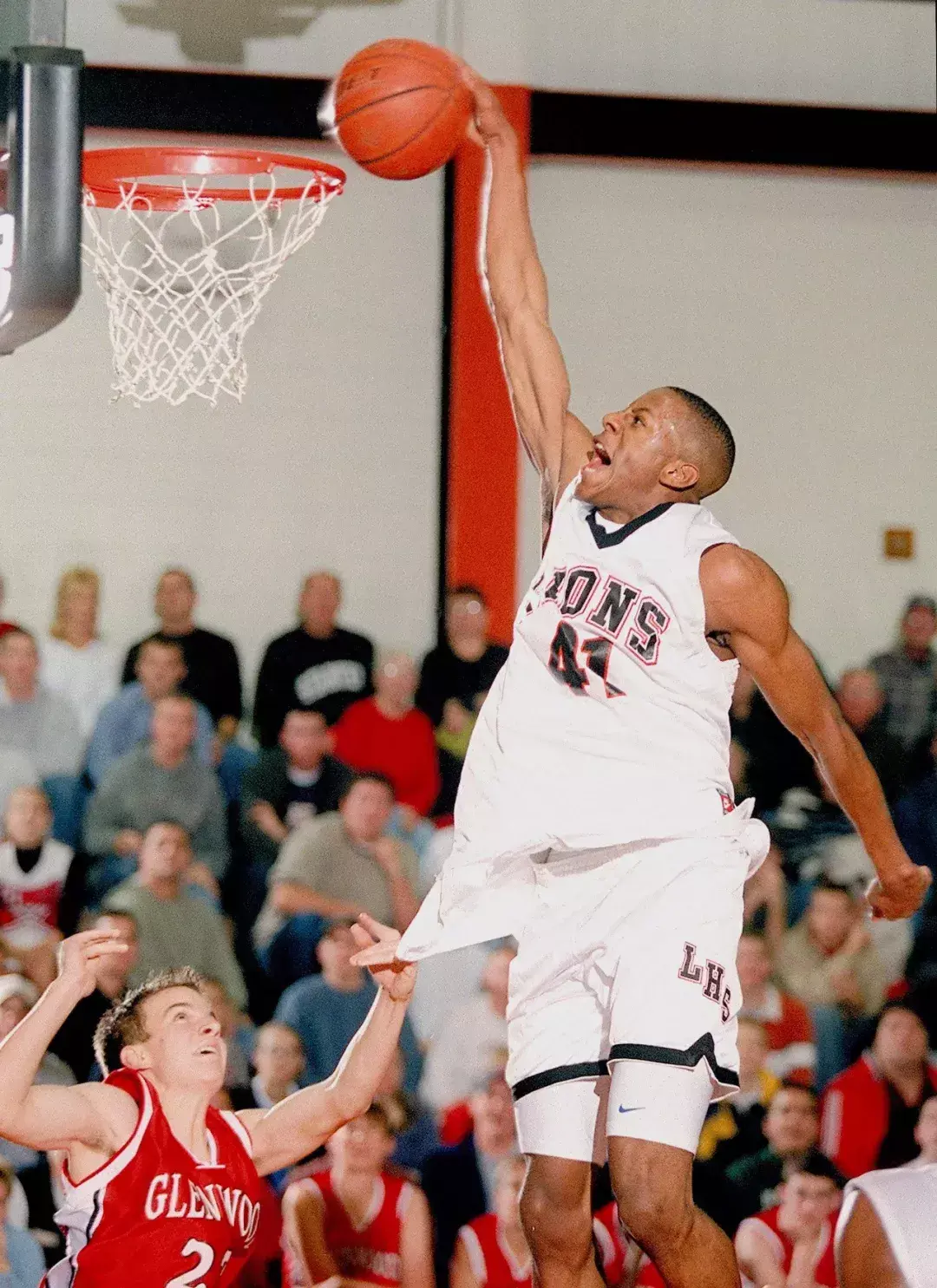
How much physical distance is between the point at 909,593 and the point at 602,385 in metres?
2.04

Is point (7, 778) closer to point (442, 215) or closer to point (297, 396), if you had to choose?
point (297, 396)

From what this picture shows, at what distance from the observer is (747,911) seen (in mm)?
7836

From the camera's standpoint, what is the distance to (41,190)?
4.05 metres

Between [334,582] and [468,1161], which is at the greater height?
[334,582]

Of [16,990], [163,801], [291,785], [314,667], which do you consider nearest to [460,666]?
[314,667]

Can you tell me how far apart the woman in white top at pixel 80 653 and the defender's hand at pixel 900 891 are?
4.94 meters

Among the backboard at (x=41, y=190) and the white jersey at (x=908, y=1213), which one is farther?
the backboard at (x=41, y=190)

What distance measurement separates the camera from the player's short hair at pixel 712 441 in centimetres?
399

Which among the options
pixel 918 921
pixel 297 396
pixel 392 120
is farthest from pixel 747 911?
pixel 392 120

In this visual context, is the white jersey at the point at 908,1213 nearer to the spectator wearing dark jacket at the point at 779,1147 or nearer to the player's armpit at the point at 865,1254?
the player's armpit at the point at 865,1254

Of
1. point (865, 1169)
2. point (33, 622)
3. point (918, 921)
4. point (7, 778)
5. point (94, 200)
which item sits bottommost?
point (865, 1169)

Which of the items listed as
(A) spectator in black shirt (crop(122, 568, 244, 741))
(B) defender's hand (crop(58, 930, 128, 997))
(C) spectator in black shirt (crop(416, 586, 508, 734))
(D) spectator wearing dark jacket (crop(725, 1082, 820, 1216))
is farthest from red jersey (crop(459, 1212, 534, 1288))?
(A) spectator in black shirt (crop(122, 568, 244, 741))

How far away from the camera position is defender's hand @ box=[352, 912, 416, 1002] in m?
3.98

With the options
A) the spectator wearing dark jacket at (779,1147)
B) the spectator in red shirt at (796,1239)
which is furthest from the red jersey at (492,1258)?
the spectator wearing dark jacket at (779,1147)
